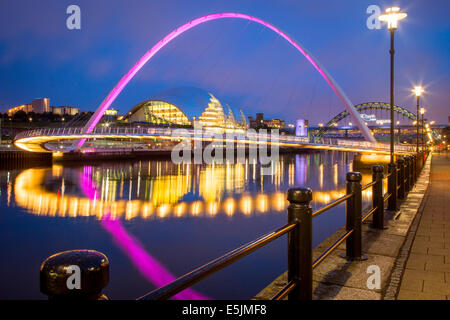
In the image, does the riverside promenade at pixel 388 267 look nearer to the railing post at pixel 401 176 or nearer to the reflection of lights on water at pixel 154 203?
the railing post at pixel 401 176

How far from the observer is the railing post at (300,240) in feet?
9.78

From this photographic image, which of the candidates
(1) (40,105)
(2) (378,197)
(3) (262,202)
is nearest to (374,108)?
(3) (262,202)

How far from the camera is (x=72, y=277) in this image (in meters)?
1.41

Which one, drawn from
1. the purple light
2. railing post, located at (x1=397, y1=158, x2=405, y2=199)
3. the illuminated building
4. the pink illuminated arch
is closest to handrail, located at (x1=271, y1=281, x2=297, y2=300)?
the purple light

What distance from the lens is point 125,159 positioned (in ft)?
207

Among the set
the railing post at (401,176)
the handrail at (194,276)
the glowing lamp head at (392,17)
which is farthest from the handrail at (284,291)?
the glowing lamp head at (392,17)

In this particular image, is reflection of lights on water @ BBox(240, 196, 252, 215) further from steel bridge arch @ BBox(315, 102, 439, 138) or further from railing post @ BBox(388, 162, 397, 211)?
steel bridge arch @ BBox(315, 102, 439, 138)

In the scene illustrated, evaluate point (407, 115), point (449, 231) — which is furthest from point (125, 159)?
point (407, 115)

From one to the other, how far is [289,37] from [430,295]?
174 feet

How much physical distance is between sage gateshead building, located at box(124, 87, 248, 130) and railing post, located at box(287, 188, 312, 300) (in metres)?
93.8

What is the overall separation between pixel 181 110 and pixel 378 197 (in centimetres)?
9521

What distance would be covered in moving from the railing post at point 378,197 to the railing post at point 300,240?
386 cm

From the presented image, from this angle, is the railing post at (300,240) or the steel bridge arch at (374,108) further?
the steel bridge arch at (374,108)
